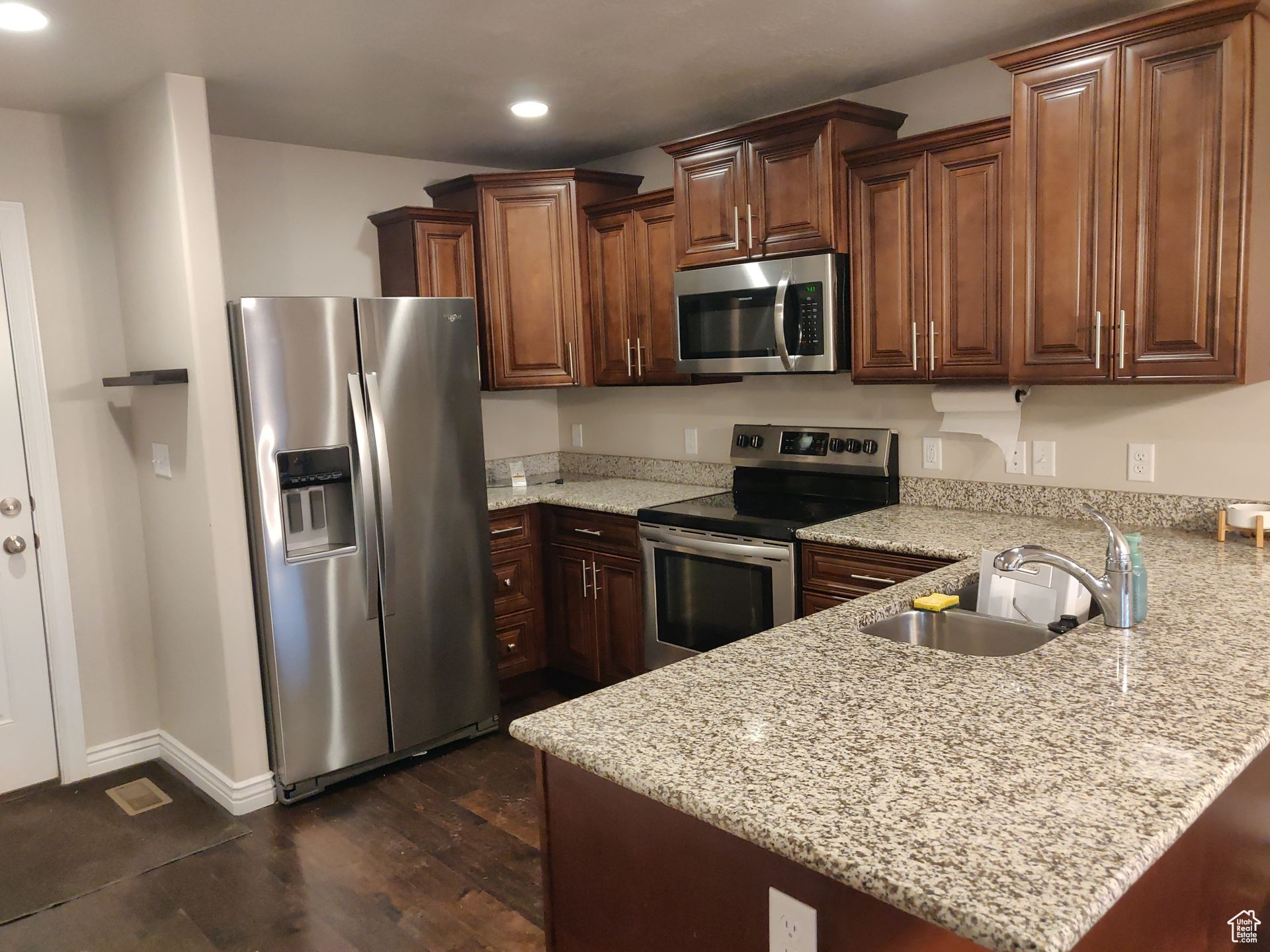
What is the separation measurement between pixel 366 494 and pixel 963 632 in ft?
6.70

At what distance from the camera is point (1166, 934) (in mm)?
1421

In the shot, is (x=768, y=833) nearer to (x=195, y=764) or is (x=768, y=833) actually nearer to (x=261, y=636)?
(x=261, y=636)

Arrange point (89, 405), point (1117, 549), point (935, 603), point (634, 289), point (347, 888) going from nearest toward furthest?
point (1117, 549) → point (935, 603) → point (347, 888) → point (89, 405) → point (634, 289)

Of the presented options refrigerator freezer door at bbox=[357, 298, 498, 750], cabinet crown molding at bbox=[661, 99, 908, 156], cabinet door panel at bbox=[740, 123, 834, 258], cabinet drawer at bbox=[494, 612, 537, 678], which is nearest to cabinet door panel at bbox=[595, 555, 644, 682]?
cabinet drawer at bbox=[494, 612, 537, 678]

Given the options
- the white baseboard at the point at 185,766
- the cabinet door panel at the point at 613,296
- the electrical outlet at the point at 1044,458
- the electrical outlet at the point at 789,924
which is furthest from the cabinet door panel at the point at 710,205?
the electrical outlet at the point at 789,924

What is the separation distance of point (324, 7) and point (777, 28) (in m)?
1.29

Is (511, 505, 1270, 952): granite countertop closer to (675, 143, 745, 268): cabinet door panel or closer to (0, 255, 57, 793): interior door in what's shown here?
(675, 143, 745, 268): cabinet door panel

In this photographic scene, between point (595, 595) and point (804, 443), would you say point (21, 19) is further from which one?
point (804, 443)

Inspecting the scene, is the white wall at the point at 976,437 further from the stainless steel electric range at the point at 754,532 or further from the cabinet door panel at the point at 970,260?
the cabinet door panel at the point at 970,260

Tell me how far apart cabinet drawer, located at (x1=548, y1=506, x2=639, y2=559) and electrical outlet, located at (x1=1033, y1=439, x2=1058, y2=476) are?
149cm

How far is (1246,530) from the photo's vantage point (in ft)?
8.66

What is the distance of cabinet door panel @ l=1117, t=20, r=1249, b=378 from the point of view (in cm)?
233

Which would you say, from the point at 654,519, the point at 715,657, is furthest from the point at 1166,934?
the point at 654,519

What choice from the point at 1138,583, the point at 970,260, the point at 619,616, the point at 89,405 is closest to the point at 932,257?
the point at 970,260
